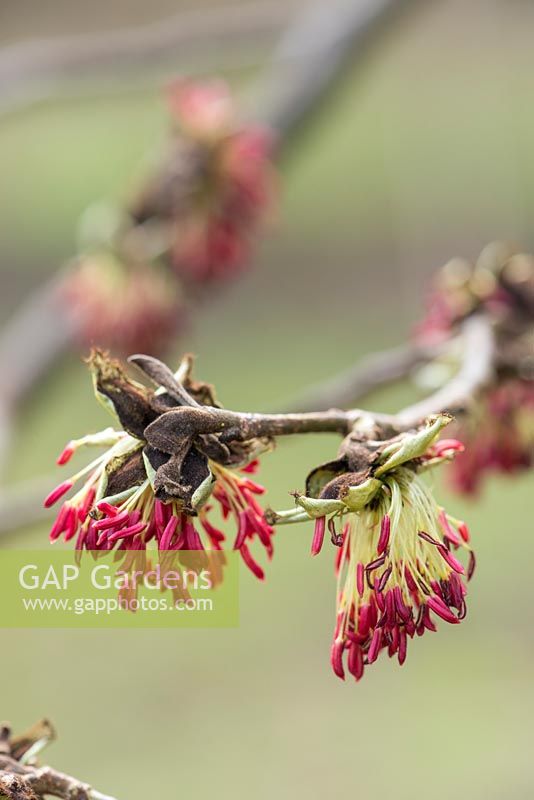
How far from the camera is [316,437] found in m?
3.09

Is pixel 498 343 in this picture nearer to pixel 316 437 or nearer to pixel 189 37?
pixel 189 37

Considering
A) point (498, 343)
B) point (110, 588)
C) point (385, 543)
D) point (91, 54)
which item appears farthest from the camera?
point (91, 54)

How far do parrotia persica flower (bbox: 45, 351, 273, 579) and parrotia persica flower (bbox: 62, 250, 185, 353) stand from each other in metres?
0.73

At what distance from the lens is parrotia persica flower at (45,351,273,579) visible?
414 millimetres

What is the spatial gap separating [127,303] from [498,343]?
541 millimetres

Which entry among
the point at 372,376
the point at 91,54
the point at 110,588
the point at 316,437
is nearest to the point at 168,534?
the point at 110,588

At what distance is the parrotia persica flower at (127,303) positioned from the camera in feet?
3.85

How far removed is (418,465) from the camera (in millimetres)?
449

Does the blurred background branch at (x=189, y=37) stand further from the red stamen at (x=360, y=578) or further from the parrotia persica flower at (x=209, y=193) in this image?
the red stamen at (x=360, y=578)

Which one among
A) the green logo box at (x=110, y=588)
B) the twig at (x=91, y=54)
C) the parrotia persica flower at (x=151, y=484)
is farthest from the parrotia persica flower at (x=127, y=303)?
the parrotia persica flower at (x=151, y=484)

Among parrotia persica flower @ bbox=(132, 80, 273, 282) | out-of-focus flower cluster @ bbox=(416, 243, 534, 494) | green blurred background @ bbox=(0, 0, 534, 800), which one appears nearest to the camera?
out-of-focus flower cluster @ bbox=(416, 243, 534, 494)

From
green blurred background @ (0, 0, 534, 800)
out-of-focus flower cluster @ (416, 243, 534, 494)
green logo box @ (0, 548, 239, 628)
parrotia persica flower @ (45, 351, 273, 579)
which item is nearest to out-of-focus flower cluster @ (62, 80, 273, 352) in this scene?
green blurred background @ (0, 0, 534, 800)

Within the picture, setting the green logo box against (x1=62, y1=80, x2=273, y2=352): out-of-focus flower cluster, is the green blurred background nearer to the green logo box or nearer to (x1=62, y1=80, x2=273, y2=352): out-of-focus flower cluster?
(x1=62, y1=80, x2=273, y2=352): out-of-focus flower cluster

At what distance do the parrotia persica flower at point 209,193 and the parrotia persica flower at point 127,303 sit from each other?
0.03m
